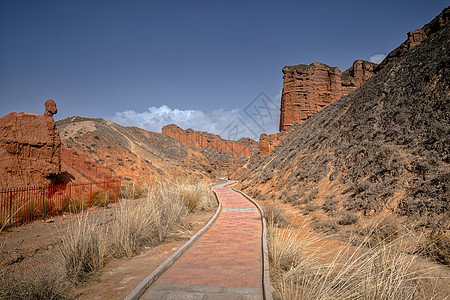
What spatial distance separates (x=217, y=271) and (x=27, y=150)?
11439mm

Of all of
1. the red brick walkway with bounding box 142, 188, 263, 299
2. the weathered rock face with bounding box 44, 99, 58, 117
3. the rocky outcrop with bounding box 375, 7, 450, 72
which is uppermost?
the rocky outcrop with bounding box 375, 7, 450, 72

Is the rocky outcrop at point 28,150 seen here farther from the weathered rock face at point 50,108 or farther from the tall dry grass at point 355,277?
the tall dry grass at point 355,277

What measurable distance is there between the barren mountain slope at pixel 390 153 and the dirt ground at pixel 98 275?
5405 mm

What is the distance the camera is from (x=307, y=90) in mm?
37562

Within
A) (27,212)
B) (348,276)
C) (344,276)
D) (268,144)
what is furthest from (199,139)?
(348,276)

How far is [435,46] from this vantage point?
11.7 meters

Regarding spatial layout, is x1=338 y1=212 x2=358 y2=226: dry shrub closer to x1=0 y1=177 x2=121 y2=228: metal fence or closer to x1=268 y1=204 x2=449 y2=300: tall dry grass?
x1=268 y1=204 x2=449 y2=300: tall dry grass

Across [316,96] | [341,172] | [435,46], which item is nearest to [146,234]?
[341,172]

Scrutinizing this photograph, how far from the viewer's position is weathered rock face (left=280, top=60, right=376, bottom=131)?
122 ft

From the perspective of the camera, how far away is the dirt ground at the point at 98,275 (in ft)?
12.1

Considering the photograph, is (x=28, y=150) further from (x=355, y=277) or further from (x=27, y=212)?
(x=355, y=277)

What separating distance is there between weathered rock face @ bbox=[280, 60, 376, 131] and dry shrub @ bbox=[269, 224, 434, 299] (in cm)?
3424

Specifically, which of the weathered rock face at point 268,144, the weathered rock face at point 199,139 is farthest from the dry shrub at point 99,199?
the weathered rock face at point 199,139

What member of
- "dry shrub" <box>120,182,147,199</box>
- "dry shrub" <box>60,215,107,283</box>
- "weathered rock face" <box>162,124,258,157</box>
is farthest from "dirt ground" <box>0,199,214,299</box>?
"weathered rock face" <box>162,124,258,157</box>
